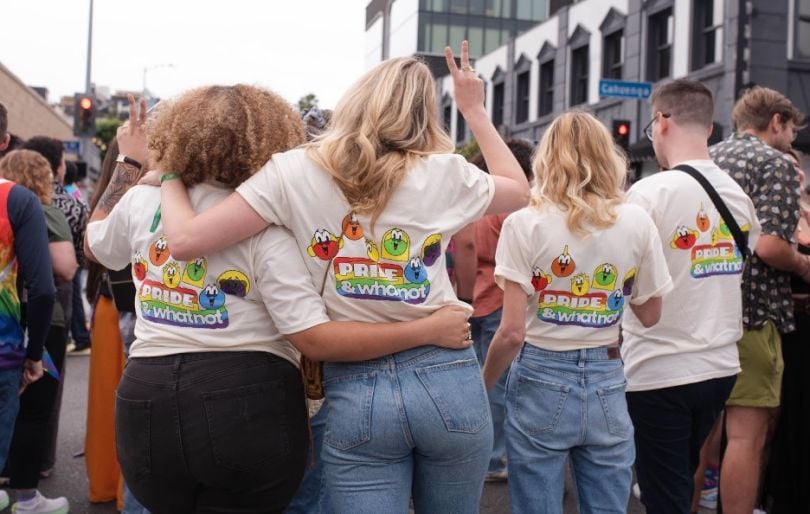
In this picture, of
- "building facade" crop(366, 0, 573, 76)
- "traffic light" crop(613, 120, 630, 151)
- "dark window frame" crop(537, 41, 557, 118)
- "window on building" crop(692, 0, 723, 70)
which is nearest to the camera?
"traffic light" crop(613, 120, 630, 151)

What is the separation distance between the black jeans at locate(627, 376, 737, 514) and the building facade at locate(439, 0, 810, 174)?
1140 cm

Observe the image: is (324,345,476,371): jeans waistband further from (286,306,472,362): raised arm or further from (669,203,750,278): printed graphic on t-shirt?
(669,203,750,278): printed graphic on t-shirt

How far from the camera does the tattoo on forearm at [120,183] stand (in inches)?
117

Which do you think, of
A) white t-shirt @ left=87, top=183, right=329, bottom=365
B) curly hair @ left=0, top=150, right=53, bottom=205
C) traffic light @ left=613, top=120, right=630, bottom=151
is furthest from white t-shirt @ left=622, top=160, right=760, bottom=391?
traffic light @ left=613, top=120, right=630, bottom=151

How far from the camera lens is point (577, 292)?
2.98 meters

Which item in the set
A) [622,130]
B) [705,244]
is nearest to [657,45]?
[622,130]

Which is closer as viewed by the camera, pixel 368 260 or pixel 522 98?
pixel 368 260

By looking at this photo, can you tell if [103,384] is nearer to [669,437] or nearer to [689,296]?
[669,437]

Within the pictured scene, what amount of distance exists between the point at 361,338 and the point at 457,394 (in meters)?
0.30

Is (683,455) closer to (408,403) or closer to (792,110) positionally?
(408,403)

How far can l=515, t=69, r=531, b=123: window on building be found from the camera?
31734 millimetres

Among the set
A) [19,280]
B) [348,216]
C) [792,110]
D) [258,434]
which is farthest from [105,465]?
[792,110]

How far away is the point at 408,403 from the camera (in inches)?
89.2

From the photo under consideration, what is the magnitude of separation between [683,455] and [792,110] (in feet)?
6.77
